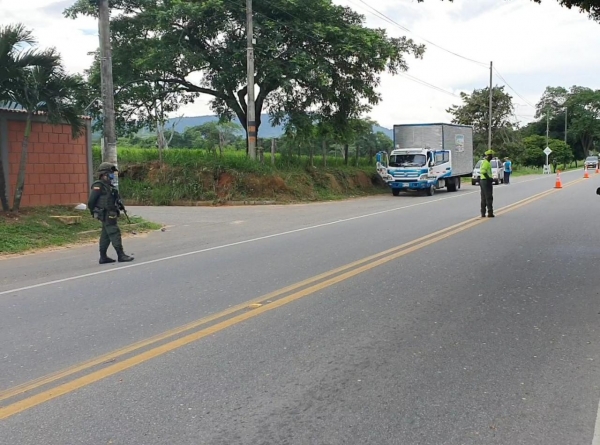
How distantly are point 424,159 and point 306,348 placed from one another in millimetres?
22707

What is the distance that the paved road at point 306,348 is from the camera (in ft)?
12.0

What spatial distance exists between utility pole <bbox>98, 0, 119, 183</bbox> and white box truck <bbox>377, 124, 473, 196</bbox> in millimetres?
14557

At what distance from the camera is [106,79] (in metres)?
14.8

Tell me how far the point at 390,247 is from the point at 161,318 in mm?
5453

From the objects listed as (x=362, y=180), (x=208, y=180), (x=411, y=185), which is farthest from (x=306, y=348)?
(x=362, y=180)

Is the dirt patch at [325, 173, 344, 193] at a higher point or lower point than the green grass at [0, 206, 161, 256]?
higher

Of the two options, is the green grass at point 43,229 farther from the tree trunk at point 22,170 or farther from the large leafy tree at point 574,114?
the large leafy tree at point 574,114

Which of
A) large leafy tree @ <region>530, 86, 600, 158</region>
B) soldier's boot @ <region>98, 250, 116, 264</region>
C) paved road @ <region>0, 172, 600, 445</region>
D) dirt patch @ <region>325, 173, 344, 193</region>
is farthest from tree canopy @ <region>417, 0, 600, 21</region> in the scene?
large leafy tree @ <region>530, 86, 600, 158</region>

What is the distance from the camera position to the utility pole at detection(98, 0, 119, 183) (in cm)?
1460

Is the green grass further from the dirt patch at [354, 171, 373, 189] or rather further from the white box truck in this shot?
the dirt patch at [354, 171, 373, 189]

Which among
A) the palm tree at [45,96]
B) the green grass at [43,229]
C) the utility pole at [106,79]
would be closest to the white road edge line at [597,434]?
the green grass at [43,229]

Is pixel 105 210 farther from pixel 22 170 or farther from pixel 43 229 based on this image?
pixel 22 170

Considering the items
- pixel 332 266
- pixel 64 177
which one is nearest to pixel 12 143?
pixel 64 177

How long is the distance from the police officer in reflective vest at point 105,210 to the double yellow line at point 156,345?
12.5ft
